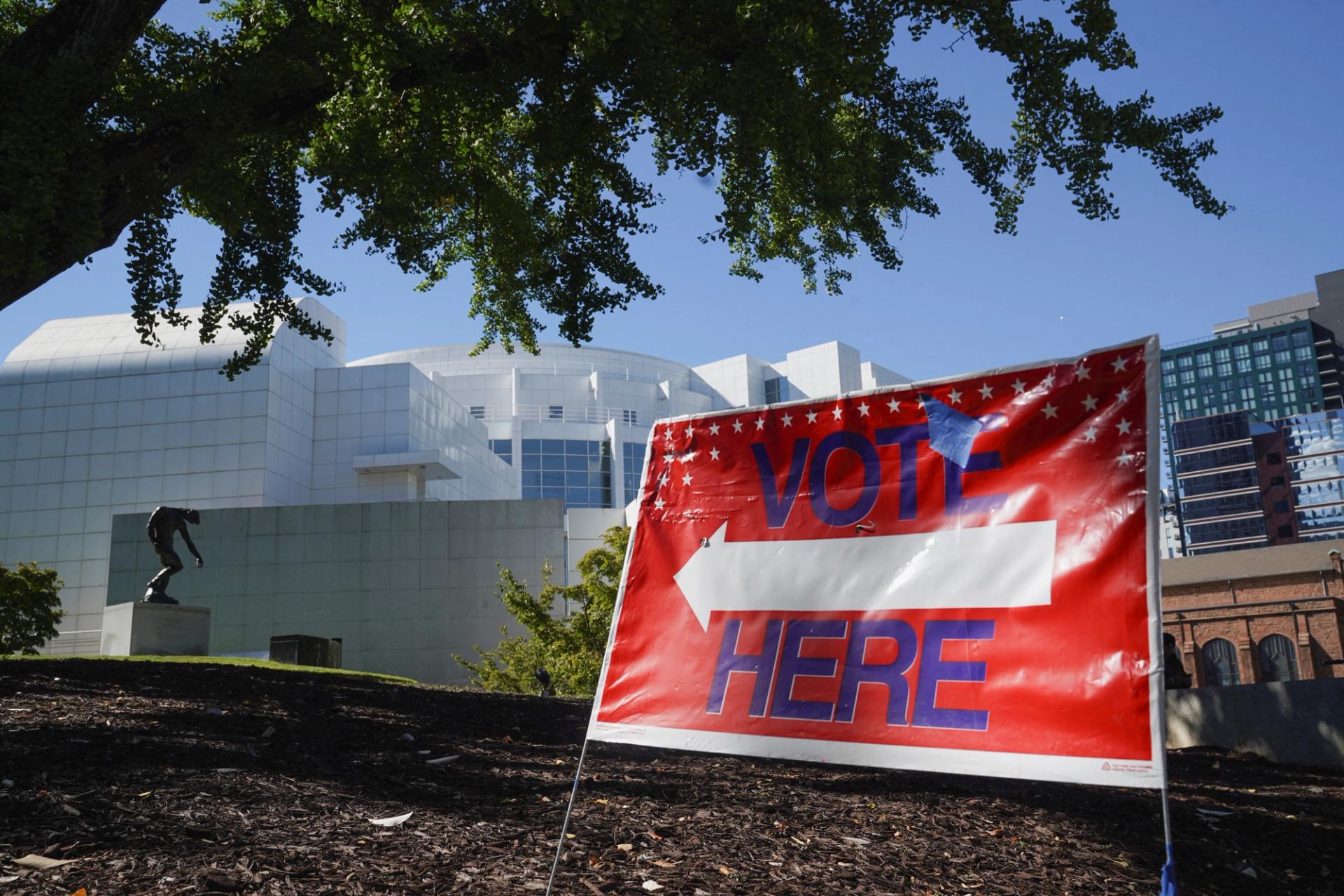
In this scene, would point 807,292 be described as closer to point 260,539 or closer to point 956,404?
point 956,404

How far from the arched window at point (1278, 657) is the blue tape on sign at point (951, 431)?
61761mm

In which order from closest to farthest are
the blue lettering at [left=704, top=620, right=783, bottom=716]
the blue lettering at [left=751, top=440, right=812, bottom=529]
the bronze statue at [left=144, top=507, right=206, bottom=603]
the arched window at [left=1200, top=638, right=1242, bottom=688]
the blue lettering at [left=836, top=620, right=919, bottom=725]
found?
1. the blue lettering at [left=836, top=620, right=919, bottom=725]
2. the blue lettering at [left=704, top=620, right=783, bottom=716]
3. the blue lettering at [left=751, top=440, right=812, bottom=529]
4. the bronze statue at [left=144, top=507, right=206, bottom=603]
5. the arched window at [left=1200, top=638, right=1242, bottom=688]

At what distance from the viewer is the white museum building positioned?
150ft

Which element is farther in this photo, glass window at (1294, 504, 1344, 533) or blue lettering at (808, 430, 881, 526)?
glass window at (1294, 504, 1344, 533)

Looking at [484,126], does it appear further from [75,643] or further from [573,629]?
[75,643]

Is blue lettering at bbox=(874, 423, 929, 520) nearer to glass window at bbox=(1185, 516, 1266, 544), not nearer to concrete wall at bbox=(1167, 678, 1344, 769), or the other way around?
concrete wall at bbox=(1167, 678, 1344, 769)

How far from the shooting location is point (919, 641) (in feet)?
11.2

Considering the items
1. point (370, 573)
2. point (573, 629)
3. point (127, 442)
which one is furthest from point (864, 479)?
point (127, 442)

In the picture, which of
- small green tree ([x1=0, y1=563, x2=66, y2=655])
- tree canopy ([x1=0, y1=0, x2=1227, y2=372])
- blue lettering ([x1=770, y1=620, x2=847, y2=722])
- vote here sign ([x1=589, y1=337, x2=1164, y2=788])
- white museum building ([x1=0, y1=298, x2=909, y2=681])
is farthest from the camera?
white museum building ([x1=0, y1=298, x2=909, y2=681])

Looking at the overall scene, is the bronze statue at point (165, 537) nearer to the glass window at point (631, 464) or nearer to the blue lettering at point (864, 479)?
the blue lettering at point (864, 479)

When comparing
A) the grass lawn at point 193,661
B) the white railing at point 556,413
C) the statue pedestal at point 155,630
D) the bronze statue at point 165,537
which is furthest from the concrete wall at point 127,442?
the grass lawn at point 193,661

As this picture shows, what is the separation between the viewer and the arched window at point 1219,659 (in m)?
56.7

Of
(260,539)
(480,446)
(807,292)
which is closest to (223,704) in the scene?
(807,292)

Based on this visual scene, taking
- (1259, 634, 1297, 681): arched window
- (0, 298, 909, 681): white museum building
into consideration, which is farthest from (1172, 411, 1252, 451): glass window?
(0, 298, 909, 681): white museum building
